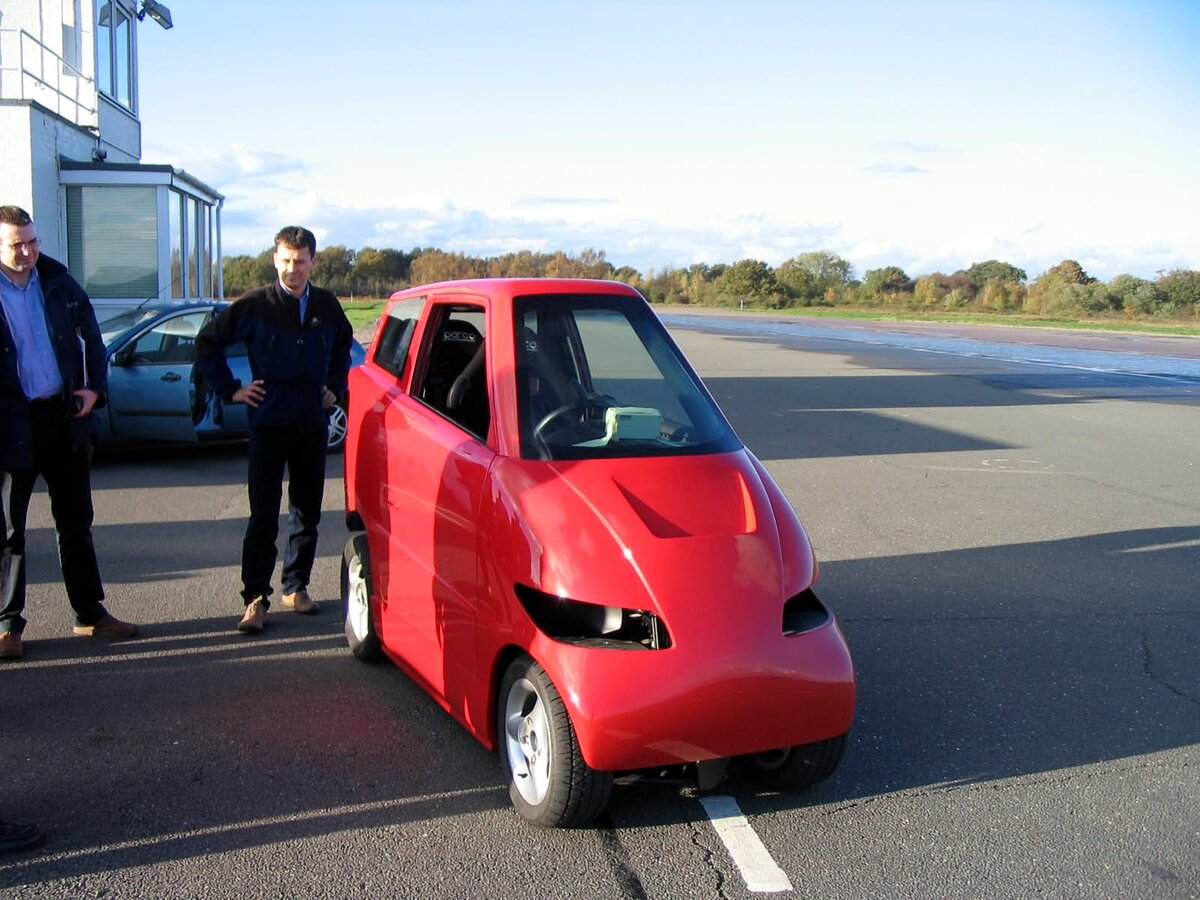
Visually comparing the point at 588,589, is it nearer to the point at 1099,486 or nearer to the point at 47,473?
the point at 47,473

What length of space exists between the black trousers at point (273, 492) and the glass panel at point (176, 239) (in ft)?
44.2

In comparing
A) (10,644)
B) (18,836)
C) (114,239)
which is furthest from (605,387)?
(114,239)

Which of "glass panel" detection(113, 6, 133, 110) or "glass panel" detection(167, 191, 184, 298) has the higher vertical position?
"glass panel" detection(113, 6, 133, 110)

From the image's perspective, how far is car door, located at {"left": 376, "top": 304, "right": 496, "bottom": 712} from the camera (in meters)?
4.17

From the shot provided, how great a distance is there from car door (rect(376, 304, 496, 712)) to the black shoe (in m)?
1.42

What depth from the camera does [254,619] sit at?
5.70 metres

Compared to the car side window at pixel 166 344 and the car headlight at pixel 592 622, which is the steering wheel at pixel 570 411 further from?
the car side window at pixel 166 344

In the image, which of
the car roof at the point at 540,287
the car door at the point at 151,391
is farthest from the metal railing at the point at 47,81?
the car roof at the point at 540,287

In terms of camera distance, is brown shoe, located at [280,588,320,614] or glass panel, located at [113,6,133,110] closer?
brown shoe, located at [280,588,320,614]

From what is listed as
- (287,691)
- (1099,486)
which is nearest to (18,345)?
(287,691)

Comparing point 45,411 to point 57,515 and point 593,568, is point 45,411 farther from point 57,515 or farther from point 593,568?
point 593,568

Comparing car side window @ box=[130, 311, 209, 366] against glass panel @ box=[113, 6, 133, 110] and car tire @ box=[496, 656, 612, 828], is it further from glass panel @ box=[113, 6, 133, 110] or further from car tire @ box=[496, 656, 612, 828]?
glass panel @ box=[113, 6, 133, 110]

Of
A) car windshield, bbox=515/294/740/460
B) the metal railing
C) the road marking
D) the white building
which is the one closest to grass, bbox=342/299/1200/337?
the white building

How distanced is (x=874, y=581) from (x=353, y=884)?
14.4 ft
